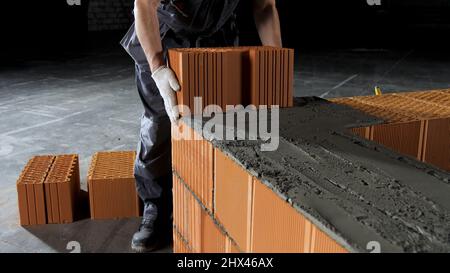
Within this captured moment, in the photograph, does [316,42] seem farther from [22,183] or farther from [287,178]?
[287,178]

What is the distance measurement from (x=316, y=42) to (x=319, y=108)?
16652 mm

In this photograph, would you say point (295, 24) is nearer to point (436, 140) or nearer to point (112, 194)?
point (112, 194)

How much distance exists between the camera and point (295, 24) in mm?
23609

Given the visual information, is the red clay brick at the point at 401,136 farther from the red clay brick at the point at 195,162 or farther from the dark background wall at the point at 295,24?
the dark background wall at the point at 295,24

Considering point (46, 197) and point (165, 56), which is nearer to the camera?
point (165, 56)

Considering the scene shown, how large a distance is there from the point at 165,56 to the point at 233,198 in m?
1.46

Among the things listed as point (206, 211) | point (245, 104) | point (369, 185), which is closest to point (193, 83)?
point (245, 104)

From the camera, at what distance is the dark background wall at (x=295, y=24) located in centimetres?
1645

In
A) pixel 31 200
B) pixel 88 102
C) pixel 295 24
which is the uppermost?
pixel 295 24

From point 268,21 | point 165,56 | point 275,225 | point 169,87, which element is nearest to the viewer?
point 275,225

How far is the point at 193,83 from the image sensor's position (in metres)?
2.26

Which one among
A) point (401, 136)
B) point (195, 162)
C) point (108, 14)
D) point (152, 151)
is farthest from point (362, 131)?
point (108, 14)

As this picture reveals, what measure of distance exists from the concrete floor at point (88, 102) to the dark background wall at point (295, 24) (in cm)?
266
